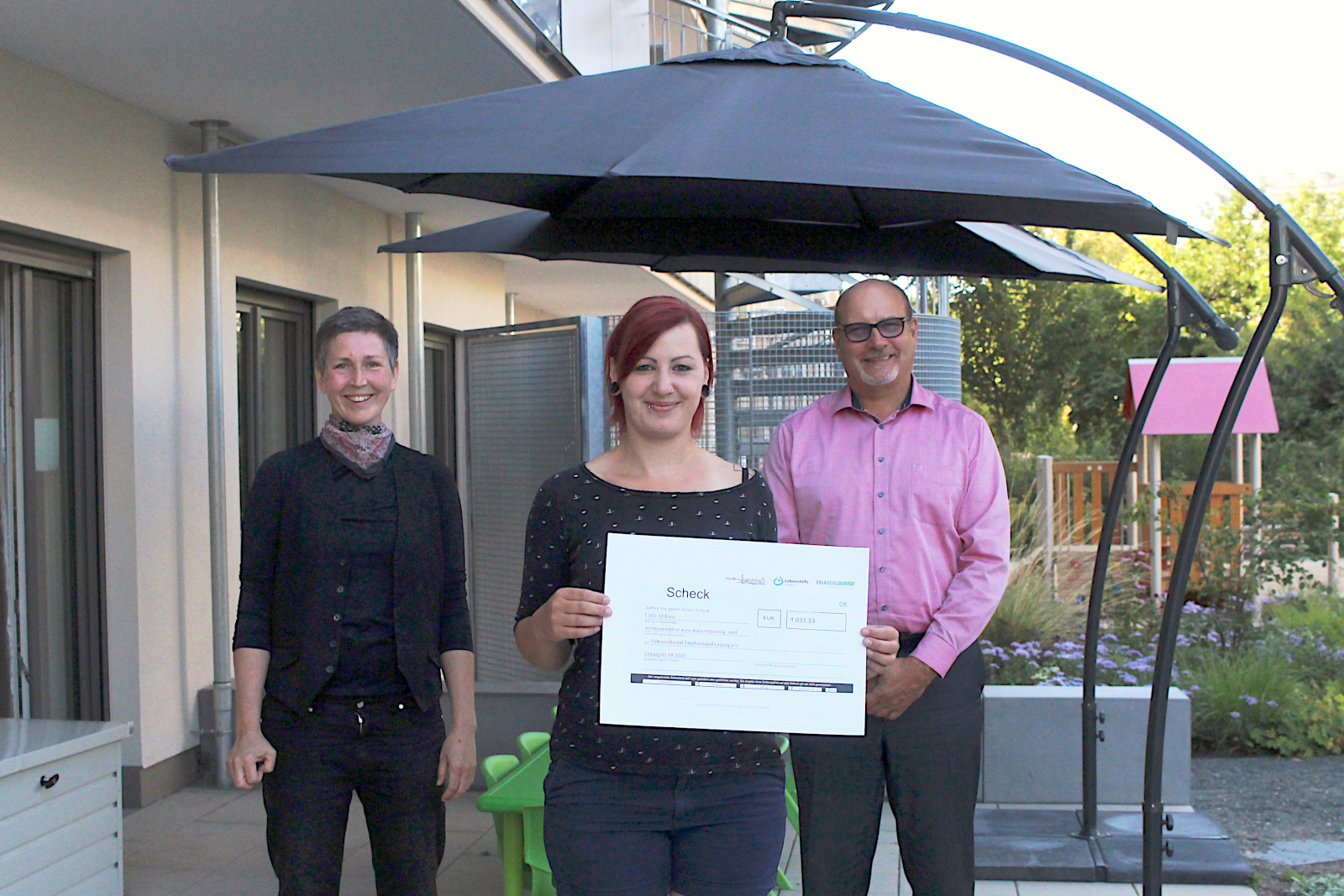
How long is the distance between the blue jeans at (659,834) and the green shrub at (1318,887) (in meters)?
3.08

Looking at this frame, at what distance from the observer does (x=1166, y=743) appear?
16.1 ft

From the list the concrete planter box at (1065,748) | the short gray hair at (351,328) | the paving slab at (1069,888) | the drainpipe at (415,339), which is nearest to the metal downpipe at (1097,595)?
the paving slab at (1069,888)

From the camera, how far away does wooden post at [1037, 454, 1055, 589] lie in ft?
27.7

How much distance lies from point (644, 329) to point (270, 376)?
529 centimetres

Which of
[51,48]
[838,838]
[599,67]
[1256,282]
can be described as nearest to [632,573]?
[838,838]

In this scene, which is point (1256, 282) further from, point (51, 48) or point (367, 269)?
point (51, 48)

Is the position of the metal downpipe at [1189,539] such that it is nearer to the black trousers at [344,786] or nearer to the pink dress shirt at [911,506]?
the pink dress shirt at [911,506]

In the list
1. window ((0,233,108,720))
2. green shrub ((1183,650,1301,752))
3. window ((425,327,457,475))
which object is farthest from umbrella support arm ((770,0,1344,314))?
window ((425,327,457,475))

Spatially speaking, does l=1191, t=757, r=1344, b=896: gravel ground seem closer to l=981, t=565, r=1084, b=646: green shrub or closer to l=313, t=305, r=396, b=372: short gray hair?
l=981, t=565, r=1084, b=646: green shrub

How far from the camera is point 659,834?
198cm

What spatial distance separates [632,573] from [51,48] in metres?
3.76

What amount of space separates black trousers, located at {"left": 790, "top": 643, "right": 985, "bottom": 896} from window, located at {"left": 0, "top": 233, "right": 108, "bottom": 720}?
12.2 ft

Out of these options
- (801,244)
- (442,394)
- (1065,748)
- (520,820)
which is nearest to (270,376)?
(442,394)

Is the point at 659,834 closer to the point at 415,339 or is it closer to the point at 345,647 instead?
the point at 345,647
